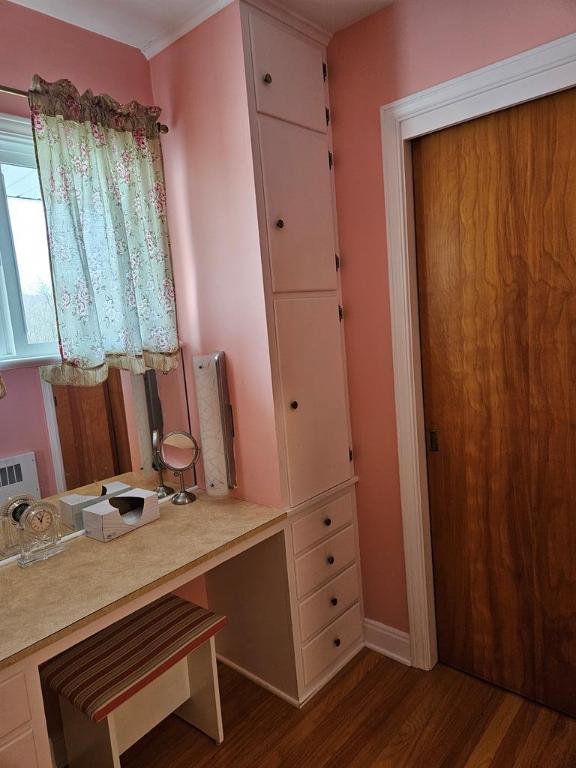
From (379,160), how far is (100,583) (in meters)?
1.70

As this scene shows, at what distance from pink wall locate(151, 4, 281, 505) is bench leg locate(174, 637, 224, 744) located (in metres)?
0.57

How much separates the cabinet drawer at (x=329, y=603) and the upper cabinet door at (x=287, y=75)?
1786 mm

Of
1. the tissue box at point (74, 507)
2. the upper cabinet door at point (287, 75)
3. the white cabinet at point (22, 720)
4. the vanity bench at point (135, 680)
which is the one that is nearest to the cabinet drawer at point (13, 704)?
the white cabinet at point (22, 720)

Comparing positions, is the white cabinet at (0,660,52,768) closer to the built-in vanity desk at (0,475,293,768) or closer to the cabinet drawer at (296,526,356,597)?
the built-in vanity desk at (0,475,293,768)

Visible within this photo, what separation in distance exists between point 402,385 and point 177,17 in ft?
5.02

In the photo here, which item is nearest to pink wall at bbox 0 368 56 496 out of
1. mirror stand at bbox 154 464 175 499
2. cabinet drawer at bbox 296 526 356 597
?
mirror stand at bbox 154 464 175 499

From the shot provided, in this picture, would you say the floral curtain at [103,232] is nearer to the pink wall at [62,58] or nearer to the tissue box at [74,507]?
the pink wall at [62,58]

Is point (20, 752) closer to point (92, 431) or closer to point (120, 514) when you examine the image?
point (120, 514)

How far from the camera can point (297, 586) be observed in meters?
2.07

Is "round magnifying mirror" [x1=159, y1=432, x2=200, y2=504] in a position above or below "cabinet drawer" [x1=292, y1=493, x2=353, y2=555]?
above

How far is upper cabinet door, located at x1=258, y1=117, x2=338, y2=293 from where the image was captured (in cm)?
189

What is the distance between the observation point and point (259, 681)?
7.33ft

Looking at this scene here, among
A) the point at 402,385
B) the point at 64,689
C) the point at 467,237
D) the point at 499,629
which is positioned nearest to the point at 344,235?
the point at 467,237

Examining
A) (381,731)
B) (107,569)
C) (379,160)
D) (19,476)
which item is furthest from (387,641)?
(379,160)
